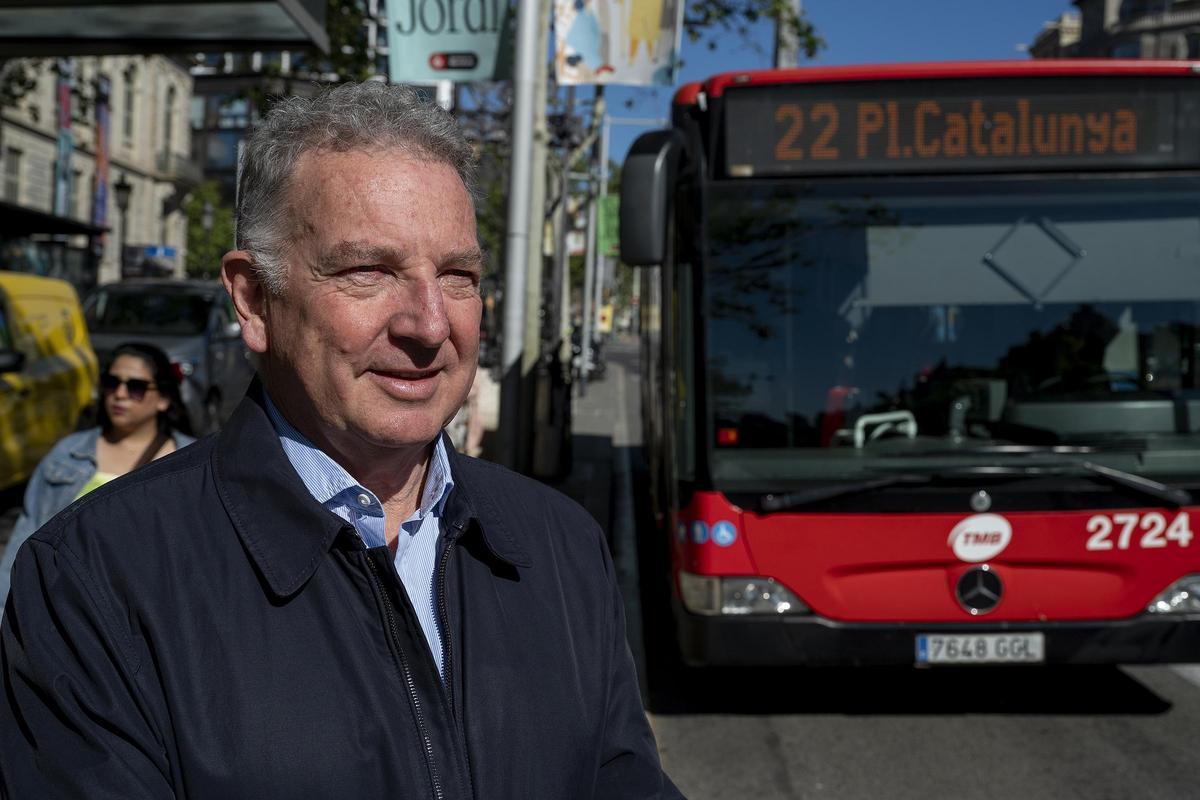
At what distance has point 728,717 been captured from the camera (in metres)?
6.24

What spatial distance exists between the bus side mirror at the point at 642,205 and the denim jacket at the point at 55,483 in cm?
234

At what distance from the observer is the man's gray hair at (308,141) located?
1.80 m

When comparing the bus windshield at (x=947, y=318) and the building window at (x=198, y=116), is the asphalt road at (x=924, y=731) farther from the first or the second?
the building window at (x=198, y=116)

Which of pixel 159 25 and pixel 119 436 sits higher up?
pixel 159 25

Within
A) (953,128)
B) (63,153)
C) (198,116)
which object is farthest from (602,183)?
(198,116)

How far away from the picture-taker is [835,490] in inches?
221

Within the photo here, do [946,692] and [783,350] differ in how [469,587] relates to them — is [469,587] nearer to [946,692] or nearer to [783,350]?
[783,350]

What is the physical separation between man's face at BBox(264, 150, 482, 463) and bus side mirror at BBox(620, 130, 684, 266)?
13.3ft

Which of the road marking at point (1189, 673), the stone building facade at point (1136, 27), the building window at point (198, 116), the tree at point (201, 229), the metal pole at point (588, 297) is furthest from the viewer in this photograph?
the building window at point (198, 116)

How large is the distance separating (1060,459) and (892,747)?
1.43m

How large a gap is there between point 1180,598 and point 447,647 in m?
4.79

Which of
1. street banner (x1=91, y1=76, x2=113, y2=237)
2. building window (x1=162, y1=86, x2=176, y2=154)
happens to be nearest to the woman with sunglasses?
street banner (x1=91, y1=76, x2=113, y2=237)

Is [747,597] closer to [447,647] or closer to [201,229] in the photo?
[447,647]

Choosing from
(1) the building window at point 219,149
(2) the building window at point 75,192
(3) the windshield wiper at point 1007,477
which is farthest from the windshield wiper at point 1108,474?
(1) the building window at point 219,149
